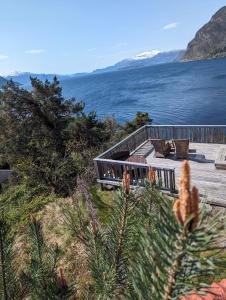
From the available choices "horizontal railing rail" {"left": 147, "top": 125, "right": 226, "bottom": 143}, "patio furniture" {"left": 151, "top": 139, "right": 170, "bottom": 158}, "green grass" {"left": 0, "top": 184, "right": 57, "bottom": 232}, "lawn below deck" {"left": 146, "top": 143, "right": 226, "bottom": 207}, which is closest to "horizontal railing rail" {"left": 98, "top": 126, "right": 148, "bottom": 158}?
"horizontal railing rail" {"left": 147, "top": 125, "right": 226, "bottom": 143}

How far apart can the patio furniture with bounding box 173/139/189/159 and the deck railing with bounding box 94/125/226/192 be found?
4.53ft

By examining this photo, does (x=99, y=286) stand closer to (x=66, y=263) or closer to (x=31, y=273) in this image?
(x=31, y=273)

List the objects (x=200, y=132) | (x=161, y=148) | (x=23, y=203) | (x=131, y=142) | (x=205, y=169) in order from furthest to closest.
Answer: (x=131, y=142) → (x=200, y=132) → (x=161, y=148) → (x=23, y=203) → (x=205, y=169)

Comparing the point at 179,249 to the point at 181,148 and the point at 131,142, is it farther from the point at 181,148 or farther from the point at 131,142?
the point at 131,142

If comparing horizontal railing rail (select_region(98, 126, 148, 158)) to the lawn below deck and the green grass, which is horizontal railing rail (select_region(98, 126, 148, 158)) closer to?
the lawn below deck

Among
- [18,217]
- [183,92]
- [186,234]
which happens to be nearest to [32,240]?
[186,234]

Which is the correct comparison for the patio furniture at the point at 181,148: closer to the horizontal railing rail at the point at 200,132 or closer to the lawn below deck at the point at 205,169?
the lawn below deck at the point at 205,169

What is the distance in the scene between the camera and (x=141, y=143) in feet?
47.1

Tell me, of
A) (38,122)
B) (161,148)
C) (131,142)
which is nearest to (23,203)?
(131,142)

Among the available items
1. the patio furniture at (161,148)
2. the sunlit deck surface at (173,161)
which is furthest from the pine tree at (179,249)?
the patio furniture at (161,148)

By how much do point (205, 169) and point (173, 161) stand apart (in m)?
1.54

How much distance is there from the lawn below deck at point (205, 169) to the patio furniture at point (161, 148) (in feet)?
0.58

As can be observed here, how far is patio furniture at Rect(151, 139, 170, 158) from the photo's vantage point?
12139 mm

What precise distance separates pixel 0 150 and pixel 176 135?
16.6 meters
